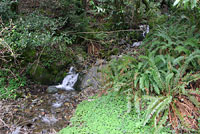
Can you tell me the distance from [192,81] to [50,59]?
16.3 ft

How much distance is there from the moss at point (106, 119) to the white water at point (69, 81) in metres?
1.80

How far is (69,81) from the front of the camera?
6801mm

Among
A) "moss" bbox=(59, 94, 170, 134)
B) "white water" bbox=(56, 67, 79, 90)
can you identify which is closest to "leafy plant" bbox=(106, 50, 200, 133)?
"moss" bbox=(59, 94, 170, 134)

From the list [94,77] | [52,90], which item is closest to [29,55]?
[52,90]

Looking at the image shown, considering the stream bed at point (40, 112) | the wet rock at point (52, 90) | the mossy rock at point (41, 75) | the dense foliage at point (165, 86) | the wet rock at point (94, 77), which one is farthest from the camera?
the mossy rock at point (41, 75)

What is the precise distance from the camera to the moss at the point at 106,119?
12.4 feet

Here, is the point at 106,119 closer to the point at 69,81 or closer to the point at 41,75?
the point at 69,81

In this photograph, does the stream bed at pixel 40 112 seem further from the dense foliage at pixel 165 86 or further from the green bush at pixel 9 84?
the dense foliage at pixel 165 86

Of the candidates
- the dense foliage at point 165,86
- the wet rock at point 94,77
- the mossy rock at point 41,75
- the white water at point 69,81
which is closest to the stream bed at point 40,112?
the wet rock at point 94,77

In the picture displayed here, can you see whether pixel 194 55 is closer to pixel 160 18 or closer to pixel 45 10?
pixel 160 18

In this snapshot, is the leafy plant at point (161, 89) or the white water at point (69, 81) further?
the white water at point (69, 81)

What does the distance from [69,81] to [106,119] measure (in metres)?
3.05

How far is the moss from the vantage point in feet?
12.4

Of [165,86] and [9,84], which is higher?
[165,86]
